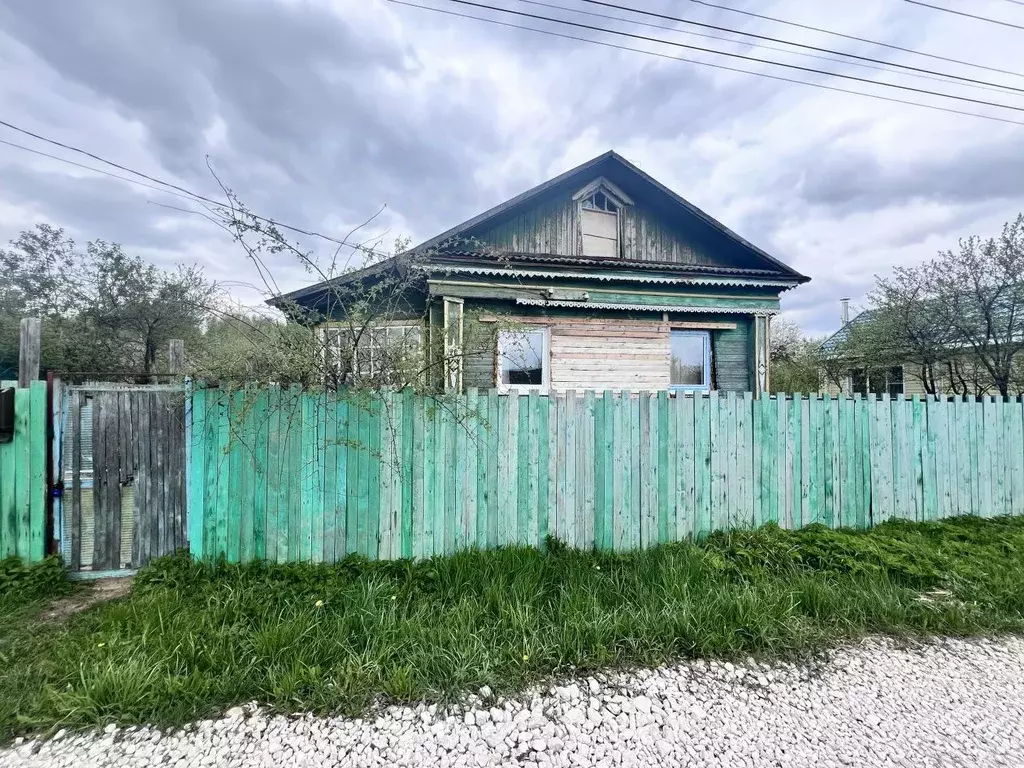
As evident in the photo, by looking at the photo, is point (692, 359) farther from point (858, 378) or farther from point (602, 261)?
point (858, 378)

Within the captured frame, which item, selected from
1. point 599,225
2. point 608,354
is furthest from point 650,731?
point 599,225

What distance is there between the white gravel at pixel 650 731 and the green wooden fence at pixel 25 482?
240 centimetres

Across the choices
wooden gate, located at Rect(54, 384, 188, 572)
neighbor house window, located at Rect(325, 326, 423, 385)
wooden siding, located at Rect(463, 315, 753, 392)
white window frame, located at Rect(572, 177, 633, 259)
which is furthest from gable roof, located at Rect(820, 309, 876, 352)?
wooden gate, located at Rect(54, 384, 188, 572)

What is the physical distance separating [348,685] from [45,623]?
2.44 meters

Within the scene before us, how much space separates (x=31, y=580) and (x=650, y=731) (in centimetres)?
458

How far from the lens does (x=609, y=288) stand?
915cm

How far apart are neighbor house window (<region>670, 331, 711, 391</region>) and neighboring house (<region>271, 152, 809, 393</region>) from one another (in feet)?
0.08

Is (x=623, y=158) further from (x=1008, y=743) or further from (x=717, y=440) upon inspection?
(x=1008, y=743)

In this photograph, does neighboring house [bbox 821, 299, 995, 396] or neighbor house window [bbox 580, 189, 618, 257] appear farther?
neighboring house [bbox 821, 299, 995, 396]

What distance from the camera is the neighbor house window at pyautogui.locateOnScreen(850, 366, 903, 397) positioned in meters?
15.9

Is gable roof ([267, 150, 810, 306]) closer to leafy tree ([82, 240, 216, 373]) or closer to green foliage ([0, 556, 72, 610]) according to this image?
green foliage ([0, 556, 72, 610])

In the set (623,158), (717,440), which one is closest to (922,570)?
(717,440)

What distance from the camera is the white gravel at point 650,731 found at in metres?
1.99

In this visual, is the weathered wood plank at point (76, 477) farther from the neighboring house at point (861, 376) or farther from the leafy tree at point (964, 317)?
the neighboring house at point (861, 376)
